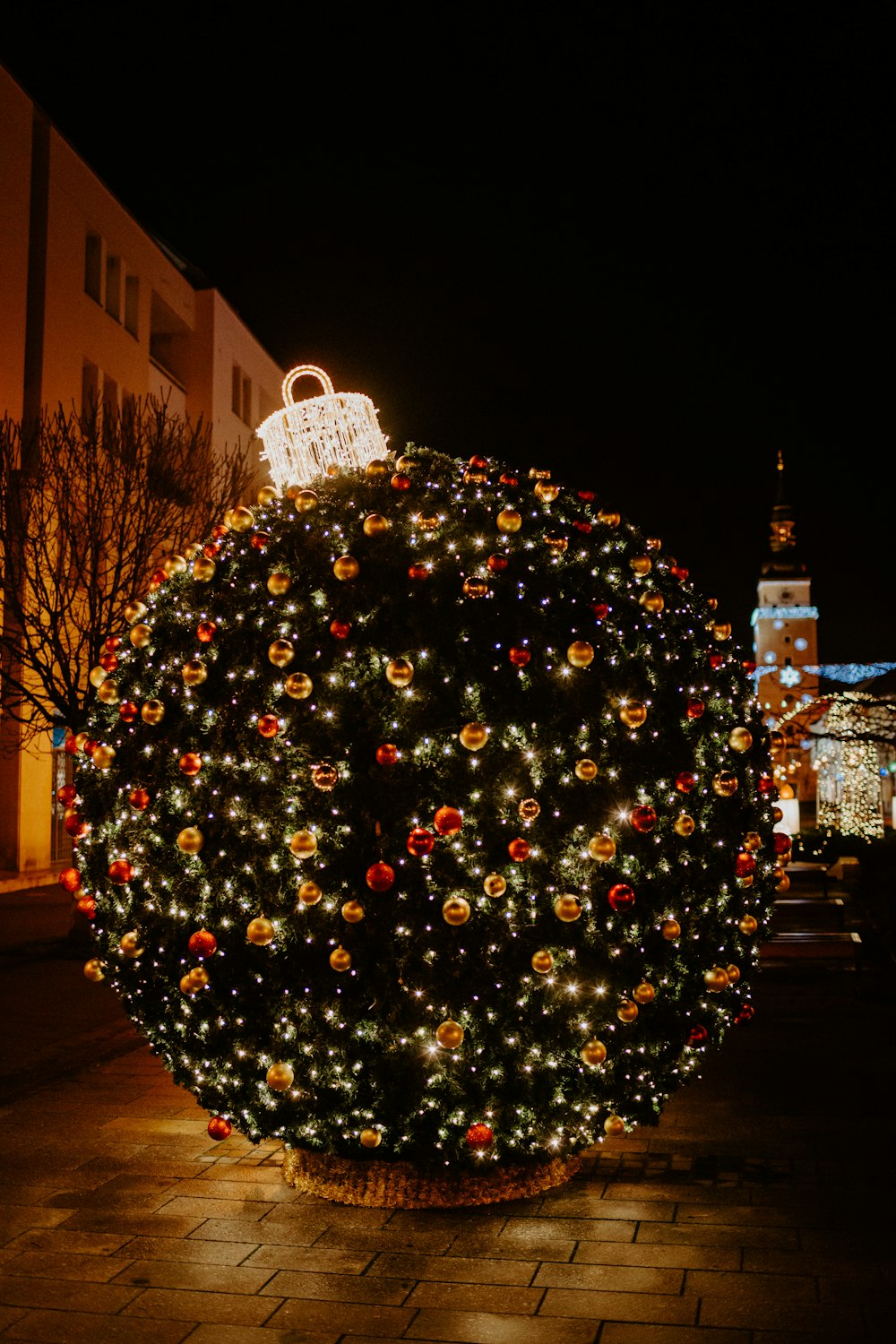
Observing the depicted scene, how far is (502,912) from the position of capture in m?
5.41

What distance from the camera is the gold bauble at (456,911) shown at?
5.26 meters

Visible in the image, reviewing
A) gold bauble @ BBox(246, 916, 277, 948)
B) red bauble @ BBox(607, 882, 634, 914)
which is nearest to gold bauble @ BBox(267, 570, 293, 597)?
gold bauble @ BBox(246, 916, 277, 948)

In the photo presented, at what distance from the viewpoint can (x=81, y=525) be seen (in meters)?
16.9

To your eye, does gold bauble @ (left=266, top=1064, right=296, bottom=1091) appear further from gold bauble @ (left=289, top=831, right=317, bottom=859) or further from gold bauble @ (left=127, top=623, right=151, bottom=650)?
gold bauble @ (left=127, top=623, right=151, bottom=650)

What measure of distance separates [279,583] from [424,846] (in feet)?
4.66

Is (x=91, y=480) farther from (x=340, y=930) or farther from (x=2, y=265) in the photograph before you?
(x=340, y=930)

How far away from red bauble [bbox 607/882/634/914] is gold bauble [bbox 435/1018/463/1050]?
84 cm

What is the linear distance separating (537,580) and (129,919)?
2.53 meters

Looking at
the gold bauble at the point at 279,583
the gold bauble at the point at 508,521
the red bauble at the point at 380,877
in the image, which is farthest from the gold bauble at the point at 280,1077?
the gold bauble at the point at 508,521

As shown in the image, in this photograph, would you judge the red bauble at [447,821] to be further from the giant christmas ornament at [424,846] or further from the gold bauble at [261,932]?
the gold bauble at [261,932]

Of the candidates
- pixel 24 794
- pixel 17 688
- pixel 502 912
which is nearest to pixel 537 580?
pixel 502 912

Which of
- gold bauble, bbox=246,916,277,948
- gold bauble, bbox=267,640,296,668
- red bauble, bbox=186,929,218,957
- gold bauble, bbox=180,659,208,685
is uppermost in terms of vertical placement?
gold bauble, bbox=267,640,296,668

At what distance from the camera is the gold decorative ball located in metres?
5.47

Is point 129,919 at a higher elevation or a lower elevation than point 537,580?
lower
